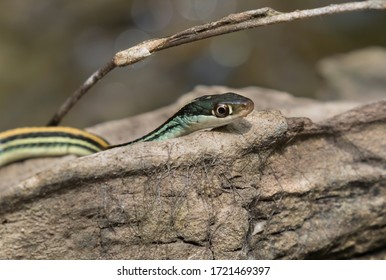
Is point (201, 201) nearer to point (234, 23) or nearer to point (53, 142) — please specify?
point (234, 23)

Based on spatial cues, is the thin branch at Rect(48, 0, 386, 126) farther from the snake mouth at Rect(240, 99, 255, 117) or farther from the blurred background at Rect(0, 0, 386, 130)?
the blurred background at Rect(0, 0, 386, 130)

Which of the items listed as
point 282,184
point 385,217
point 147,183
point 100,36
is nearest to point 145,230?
point 147,183

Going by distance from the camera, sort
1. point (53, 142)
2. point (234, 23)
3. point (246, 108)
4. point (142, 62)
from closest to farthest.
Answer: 1. point (246, 108)
2. point (234, 23)
3. point (53, 142)
4. point (142, 62)

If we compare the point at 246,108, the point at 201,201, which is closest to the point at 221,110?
the point at 246,108

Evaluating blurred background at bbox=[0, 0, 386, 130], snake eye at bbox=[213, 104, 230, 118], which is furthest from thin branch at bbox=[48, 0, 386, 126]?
blurred background at bbox=[0, 0, 386, 130]

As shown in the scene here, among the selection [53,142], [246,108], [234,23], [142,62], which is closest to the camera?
[246,108]

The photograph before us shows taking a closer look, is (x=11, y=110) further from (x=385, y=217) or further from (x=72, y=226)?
(x=385, y=217)
